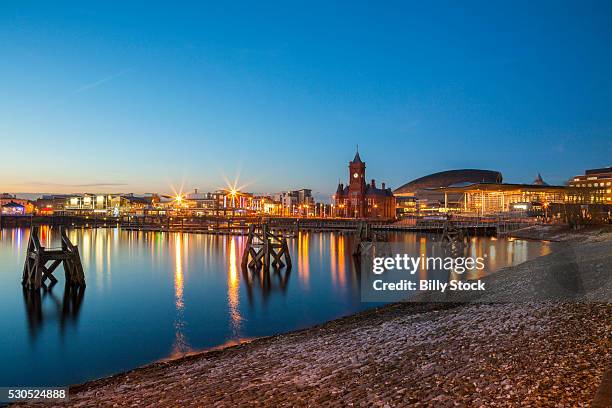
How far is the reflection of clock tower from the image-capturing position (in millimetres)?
110750

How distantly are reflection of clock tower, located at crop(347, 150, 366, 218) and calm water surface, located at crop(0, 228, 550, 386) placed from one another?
77.3m

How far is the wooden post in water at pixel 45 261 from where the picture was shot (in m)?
22.0

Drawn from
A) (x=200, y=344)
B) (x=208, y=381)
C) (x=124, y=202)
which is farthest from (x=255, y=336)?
(x=124, y=202)

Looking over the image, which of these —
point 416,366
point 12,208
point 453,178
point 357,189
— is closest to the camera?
point 416,366

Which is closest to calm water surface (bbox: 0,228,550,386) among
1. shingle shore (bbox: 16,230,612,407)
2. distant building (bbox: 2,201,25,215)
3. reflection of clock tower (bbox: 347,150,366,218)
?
shingle shore (bbox: 16,230,612,407)

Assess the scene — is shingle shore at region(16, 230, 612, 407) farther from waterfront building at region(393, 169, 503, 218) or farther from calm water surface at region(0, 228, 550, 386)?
waterfront building at region(393, 169, 503, 218)

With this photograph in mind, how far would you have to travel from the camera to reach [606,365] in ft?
22.8

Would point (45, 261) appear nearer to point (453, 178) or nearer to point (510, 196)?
point (510, 196)

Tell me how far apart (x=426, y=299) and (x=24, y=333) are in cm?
1509

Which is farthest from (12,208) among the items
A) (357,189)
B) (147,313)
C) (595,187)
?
(595,187)

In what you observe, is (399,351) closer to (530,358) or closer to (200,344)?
(530,358)

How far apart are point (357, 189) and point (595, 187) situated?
58.0 m

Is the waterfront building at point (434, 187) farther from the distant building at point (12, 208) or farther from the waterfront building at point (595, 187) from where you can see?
the distant building at point (12, 208)

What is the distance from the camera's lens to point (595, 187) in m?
108
